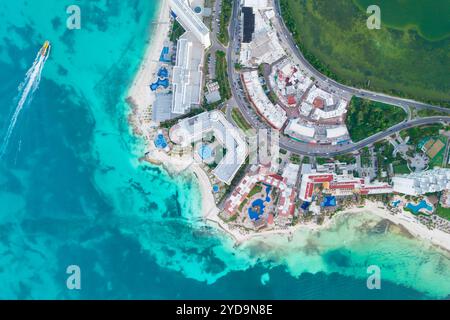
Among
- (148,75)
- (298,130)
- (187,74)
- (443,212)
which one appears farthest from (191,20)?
(443,212)

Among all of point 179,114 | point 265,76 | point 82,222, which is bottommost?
point 82,222

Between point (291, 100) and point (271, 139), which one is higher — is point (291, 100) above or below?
above

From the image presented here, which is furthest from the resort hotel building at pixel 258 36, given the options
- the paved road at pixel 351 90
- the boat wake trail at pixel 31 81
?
the boat wake trail at pixel 31 81

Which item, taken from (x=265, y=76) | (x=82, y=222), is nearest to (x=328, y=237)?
(x=265, y=76)

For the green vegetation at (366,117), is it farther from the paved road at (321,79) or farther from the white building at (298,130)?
the white building at (298,130)

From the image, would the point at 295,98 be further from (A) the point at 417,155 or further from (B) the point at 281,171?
(A) the point at 417,155

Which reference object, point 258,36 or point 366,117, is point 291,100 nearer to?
point 258,36
